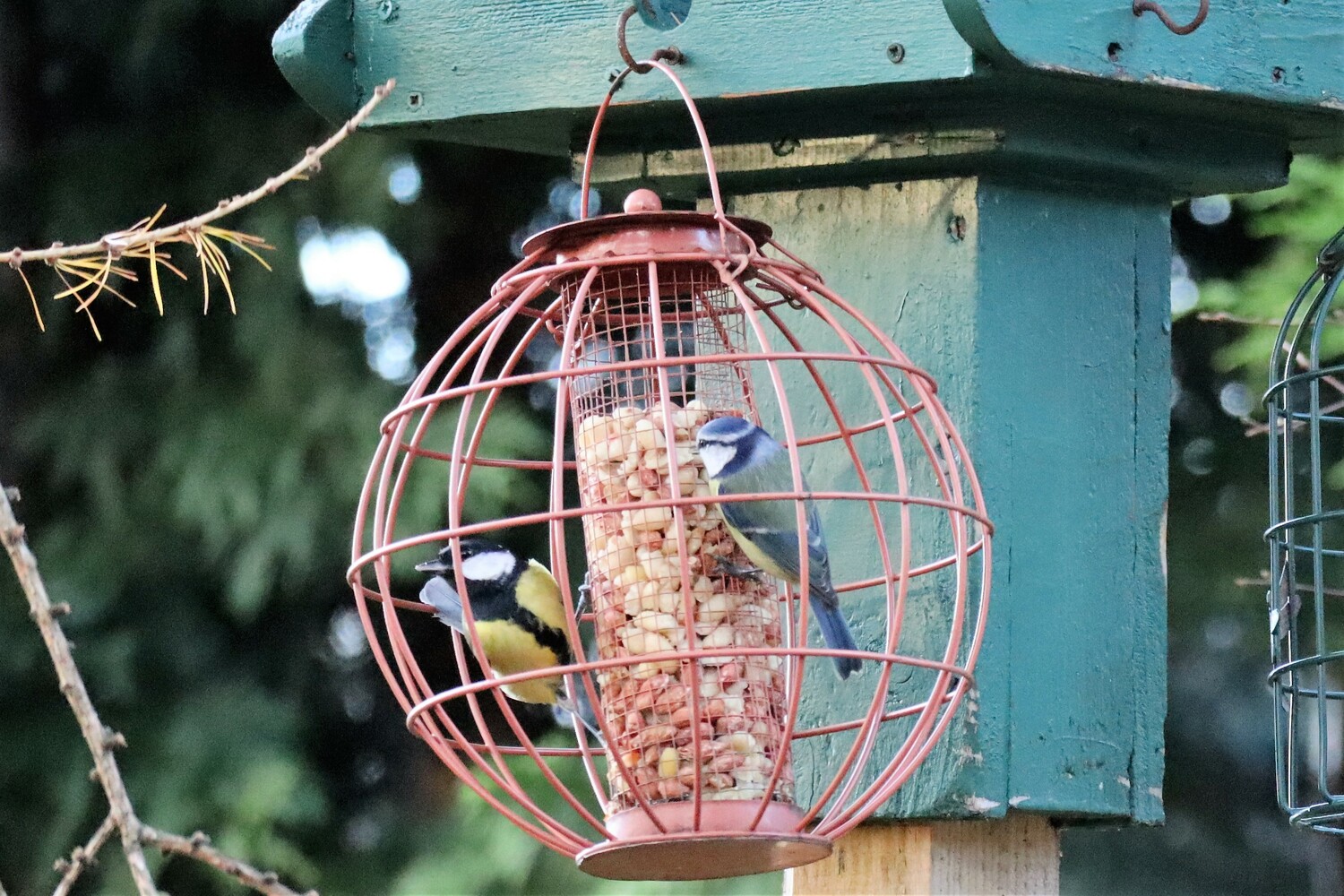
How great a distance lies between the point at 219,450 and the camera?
367cm

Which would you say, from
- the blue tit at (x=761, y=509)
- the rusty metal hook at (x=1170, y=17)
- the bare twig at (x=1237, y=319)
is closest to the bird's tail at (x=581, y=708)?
the blue tit at (x=761, y=509)

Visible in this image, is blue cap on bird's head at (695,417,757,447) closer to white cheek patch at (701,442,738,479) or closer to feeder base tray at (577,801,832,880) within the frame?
white cheek patch at (701,442,738,479)

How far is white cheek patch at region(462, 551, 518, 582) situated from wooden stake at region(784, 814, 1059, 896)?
1.63 feet

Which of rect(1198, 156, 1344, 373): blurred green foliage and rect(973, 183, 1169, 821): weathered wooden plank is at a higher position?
rect(1198, 156, 1344, 373): blurred green foliage

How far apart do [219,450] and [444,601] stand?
175cm

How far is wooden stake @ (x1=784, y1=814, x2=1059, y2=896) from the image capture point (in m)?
2.00

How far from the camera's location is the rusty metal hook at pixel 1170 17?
197cm

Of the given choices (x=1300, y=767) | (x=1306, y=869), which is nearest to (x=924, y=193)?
(x=1300, y=767)

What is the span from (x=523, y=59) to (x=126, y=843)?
3.98 ft

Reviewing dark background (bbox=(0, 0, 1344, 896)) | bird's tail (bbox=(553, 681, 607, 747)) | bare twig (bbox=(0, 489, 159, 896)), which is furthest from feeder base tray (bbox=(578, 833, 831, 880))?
dark background (bbox=(0, 0, 1344, 896))

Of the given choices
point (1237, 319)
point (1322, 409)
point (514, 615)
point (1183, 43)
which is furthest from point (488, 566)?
point (1322, 409)

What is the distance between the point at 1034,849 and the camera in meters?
2.06

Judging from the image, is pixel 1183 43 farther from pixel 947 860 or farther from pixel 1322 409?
pixel 1322 409

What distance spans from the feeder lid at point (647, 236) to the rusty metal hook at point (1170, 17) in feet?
1.81
